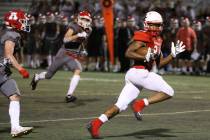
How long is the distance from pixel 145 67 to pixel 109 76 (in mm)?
13322

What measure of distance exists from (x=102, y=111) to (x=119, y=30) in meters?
12.5

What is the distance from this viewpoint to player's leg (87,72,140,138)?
10.1 meters

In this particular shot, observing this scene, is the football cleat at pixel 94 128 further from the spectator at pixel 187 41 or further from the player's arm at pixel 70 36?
the spectator at pixel 187 41

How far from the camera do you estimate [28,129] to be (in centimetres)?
1024

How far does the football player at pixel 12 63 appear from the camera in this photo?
10.2 m

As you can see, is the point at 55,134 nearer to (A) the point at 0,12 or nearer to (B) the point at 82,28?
(B) the point at 82,28

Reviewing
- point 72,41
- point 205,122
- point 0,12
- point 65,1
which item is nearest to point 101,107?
point 72,41

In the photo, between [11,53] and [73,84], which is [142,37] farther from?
[73,84]

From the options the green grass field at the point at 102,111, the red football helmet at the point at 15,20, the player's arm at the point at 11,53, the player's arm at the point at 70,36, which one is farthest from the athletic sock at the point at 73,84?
the player's arm at the point at 11,53

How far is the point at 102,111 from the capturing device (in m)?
13.9

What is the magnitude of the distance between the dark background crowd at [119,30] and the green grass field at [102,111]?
4641 mm

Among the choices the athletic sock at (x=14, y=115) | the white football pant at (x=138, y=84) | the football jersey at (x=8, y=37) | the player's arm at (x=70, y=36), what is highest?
the football jersey at (x=8, y=37)

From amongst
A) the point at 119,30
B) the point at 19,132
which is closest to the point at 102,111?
the point at 19,132

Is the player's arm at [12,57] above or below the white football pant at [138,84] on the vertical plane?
above
